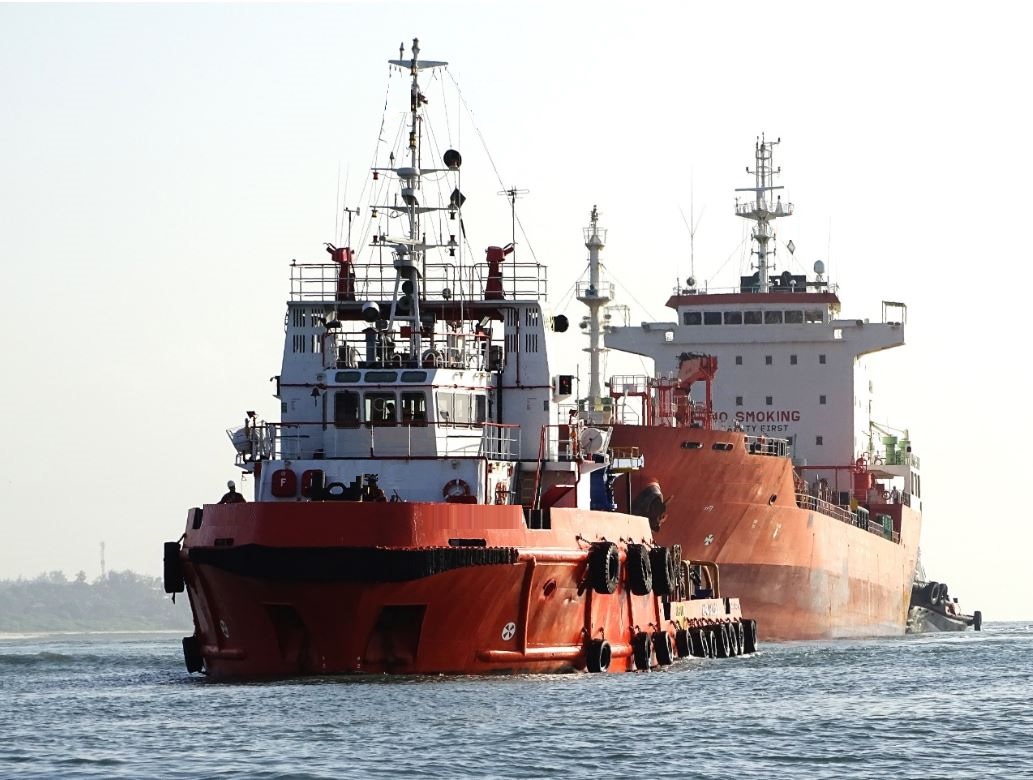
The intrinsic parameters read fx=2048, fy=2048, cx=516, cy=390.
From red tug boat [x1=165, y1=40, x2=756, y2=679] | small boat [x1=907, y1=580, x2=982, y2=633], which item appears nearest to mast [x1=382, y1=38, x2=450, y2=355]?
red tug boat [x1=165, y1=40, x2=756, y2=679]

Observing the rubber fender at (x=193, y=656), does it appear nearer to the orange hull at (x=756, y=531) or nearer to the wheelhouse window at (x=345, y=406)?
the wheelhouse window at (x=345, y=406)

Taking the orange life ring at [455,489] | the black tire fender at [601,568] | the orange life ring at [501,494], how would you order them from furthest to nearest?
1. the orange life ring at [501,494]
2. the black tire fender at [601,568]
3. the orange life ring at [455,489]

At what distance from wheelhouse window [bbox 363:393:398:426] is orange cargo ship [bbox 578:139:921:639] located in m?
14.2

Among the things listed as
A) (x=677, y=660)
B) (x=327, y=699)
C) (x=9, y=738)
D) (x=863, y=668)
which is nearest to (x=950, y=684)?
(x=863, y=668)

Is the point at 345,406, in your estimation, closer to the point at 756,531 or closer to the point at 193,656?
the point at 193,656

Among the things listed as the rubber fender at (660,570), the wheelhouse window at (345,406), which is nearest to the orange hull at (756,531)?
the rubber fender at (660,570)

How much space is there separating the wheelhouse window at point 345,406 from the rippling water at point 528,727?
4877 mm

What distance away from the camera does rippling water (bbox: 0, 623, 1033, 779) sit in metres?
22.5

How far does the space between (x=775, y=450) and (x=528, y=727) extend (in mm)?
28917

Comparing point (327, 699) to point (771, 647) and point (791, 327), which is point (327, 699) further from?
point (791, 327)

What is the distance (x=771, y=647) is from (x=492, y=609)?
20.7 meters

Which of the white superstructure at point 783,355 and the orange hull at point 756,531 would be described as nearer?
the orange hull at point 756,531

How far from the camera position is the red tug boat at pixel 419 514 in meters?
29.5

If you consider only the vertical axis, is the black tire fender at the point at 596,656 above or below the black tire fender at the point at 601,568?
below
